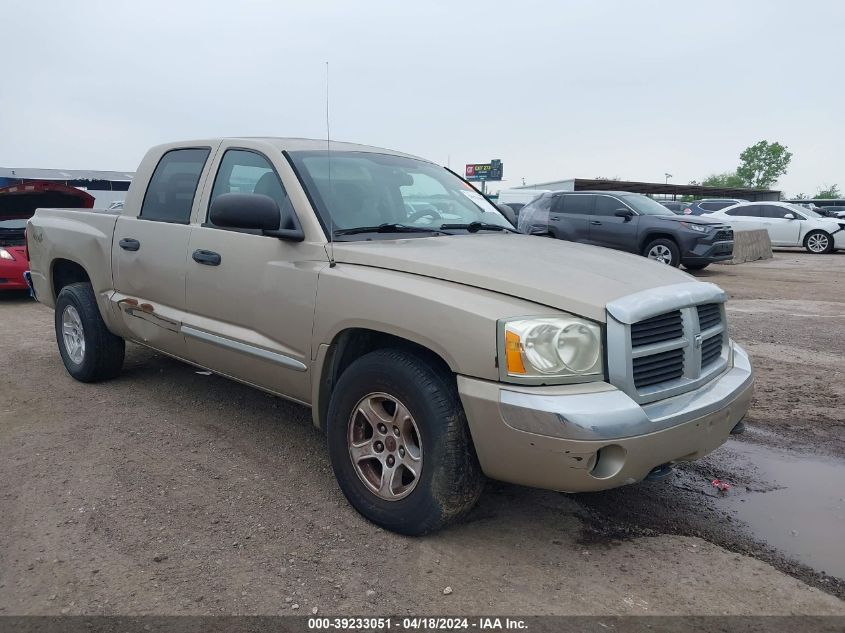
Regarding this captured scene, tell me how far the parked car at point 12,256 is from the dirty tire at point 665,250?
1047 centimetres

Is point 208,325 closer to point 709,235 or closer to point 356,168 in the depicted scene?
point 356,168

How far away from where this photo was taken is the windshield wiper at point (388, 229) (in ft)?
11.5

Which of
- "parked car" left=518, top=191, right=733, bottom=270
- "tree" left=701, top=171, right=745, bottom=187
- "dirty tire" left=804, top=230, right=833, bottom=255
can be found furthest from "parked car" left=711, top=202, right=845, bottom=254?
"tree" left=701, top=171, right=745, bottom=187

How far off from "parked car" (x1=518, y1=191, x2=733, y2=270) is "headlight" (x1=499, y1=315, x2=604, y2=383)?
9919mm

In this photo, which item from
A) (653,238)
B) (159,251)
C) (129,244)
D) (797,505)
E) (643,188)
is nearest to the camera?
(797,505)

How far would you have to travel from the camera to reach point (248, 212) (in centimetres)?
331

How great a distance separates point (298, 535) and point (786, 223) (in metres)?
21.3

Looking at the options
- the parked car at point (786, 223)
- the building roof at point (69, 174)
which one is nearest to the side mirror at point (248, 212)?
the building roof at point (69, 174)

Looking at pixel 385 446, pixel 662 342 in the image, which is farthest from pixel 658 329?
pixel 385 446

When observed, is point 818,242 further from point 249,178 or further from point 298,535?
point 298,535

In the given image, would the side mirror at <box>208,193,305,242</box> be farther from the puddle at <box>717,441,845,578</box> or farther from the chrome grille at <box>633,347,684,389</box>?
the puddle at <box>717,441,845,578</box>

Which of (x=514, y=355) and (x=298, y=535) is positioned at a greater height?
(x=514, y=355)

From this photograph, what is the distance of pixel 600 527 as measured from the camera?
3.18 m

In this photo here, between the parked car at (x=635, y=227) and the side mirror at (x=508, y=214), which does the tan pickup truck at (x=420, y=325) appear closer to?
the side mirror at (x=508, y=214)
